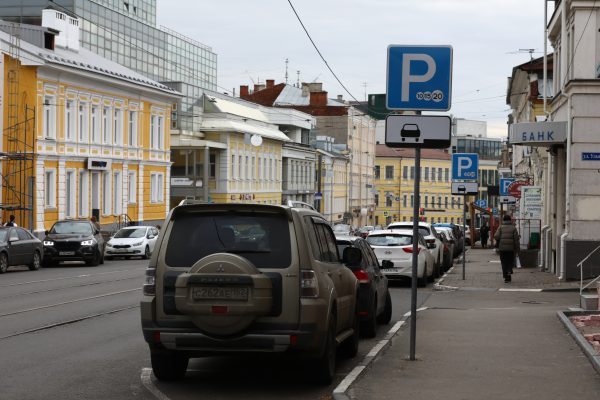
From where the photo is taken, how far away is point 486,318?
59.4ft

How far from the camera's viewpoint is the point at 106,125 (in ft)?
192

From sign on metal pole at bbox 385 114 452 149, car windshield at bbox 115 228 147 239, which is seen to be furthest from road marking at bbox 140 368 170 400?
car windshield at bbox 115 228 147 239

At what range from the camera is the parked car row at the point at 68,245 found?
33.8 meters

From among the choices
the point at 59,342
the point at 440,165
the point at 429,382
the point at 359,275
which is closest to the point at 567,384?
the point at 429,382

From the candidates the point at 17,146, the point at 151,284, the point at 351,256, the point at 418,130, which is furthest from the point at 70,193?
the point at 151,284

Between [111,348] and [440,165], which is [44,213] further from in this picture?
[440,165]

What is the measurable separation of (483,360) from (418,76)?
3.31 metres

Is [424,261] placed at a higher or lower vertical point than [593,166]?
lower

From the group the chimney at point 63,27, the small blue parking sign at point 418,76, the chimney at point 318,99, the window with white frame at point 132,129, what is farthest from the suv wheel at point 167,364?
the chimney at point 318,99

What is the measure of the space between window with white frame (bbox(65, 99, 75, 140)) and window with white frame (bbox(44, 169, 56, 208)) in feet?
7.71

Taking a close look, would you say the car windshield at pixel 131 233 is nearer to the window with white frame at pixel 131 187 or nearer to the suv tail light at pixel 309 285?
the window with white frame at pixel 131 187

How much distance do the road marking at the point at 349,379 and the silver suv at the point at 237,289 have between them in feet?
0.67

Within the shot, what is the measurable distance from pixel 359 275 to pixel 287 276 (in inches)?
208

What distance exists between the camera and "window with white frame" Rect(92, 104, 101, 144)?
56812 millimetres
